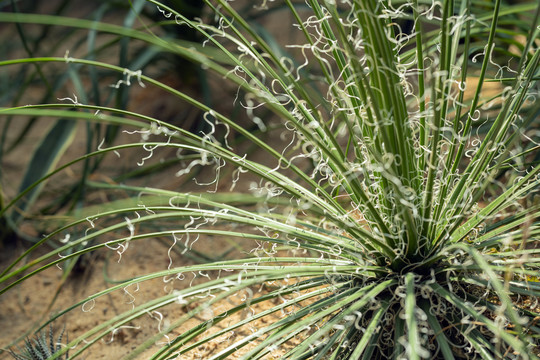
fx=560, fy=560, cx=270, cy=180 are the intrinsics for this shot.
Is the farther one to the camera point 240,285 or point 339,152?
point 339,152

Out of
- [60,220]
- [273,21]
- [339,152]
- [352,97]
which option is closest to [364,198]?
[339,152]

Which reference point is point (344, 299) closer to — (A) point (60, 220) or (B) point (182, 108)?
(A) point (60, 220)

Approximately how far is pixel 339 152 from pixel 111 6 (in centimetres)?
133

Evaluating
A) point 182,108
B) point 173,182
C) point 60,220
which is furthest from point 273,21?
point 60,220

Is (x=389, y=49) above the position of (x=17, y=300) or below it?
below

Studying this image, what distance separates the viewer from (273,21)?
8.38ft

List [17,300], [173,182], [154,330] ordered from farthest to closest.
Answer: [173,182]
[17,300]
[154,330]

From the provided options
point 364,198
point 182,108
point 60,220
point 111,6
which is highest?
point 111,6

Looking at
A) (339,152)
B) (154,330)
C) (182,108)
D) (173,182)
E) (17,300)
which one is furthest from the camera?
(182,108)

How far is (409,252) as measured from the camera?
83 centimetres

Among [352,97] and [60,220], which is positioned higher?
[60,220]

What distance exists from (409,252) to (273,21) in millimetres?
1924

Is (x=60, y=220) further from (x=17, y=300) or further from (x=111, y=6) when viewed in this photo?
(x=111, y=6)

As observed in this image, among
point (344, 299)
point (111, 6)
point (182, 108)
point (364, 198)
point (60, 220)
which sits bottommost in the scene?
point (344, 299)
